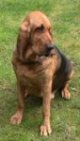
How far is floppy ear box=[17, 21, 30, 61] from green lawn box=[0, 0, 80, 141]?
948mm

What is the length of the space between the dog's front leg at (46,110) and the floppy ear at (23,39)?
48 cm

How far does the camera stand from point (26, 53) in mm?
→ 4711

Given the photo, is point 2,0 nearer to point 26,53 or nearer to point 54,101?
point 54,101

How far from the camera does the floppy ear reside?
14.7 feet

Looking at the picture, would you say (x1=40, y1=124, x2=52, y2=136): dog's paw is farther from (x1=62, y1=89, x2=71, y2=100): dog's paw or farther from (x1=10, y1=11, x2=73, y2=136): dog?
(x1=62, y1=89, x2=71, y2=100): dog's paw

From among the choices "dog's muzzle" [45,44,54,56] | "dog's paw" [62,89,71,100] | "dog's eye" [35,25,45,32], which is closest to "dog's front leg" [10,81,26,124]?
"dog's paw" [62,89,71,100]

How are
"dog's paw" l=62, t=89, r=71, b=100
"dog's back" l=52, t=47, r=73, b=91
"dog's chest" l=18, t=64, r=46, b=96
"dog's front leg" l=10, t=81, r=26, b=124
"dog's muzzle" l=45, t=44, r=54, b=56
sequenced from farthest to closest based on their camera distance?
"dog's paw" l=62, t=89, r=71, b=100 < "dog's back" l=52, t=47, r=73, b=91 < "dog's front leg" l=10, t=81, r=26, b=124 < "dog's chest" l=18, t=64, r=46, b=96 < "dog's muzzle" l=45, t=44, r=54, b=56

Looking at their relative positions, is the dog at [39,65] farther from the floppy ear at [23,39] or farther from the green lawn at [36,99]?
the green lawn at [36,99]

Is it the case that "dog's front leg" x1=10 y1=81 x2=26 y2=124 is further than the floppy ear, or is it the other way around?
"dog's front leg" x1=10 y1=81 x2=26 y2=124

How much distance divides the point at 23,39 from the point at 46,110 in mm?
952

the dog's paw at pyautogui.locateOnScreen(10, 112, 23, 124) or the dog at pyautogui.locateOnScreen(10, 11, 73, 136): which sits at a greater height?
the dog at pyautogui.locateOnScreen(10, 11, 73, 136)

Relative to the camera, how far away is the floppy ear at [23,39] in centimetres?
449

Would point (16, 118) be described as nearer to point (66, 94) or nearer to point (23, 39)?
point (66, 94)

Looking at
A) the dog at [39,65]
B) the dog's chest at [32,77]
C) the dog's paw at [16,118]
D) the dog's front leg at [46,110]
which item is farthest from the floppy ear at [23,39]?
the dog's paw at [16,118]
